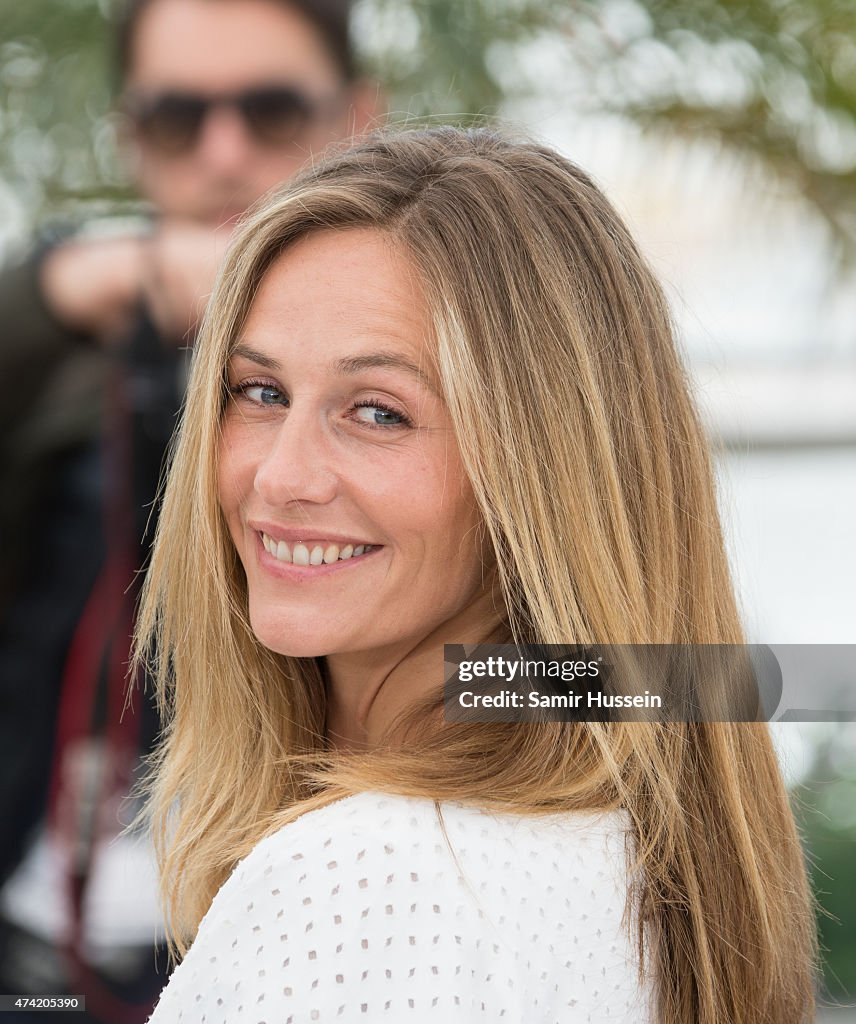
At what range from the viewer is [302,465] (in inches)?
54.5

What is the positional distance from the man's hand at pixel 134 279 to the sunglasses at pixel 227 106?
0.97 ft

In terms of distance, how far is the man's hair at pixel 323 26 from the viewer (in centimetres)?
309

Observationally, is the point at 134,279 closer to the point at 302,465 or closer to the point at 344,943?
the point at 302,465

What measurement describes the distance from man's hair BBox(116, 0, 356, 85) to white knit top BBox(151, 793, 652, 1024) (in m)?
2.39

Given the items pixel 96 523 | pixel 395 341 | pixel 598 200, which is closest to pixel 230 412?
pixel 395 341

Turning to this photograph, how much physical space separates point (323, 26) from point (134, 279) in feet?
3.12

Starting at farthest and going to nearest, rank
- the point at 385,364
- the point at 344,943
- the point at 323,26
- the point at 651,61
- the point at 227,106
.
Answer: the point at 651,61 < the point at 323,26 < the point at 227,106 < the point at 385,364 < the point at 344,943

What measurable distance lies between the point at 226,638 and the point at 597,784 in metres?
0.63

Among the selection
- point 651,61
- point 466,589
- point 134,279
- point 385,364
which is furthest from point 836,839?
point 385,364

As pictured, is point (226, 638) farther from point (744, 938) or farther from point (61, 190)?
point (61, 190)

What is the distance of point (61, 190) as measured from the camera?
402cm

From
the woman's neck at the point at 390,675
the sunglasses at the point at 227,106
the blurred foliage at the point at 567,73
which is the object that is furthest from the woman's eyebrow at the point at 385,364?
the blurred foliage at the point at 567,73

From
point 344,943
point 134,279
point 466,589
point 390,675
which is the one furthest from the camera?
point 134,279

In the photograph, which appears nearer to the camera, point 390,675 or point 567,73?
point 390,675
